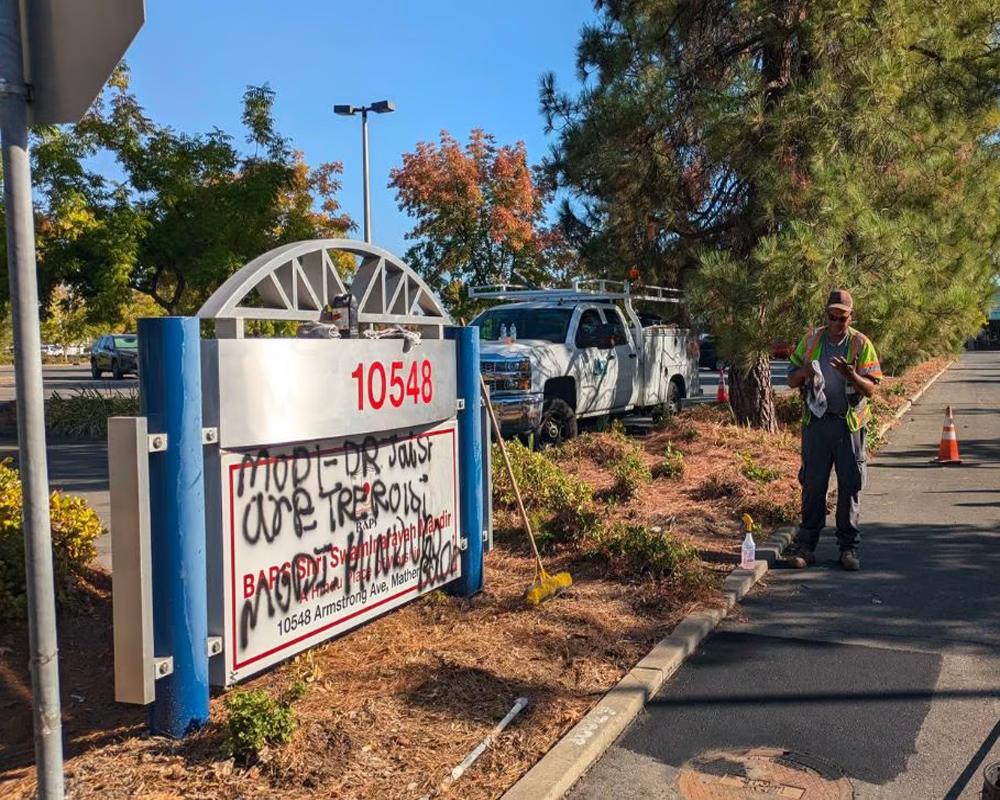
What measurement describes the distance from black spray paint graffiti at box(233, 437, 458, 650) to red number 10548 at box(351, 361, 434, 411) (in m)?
0.22

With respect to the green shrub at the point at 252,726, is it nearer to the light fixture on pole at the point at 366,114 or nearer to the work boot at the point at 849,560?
the work boot at the point at 849,560

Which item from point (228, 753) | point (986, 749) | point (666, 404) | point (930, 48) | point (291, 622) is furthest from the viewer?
point (666, 404)

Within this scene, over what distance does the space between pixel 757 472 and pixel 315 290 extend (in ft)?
19.2

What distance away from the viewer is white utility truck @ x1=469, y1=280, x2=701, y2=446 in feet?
38.7

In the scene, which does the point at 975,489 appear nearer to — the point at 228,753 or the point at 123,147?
the point at 228,753

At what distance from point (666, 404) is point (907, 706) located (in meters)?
10.9

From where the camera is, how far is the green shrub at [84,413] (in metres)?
16.9

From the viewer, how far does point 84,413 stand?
17266 mm

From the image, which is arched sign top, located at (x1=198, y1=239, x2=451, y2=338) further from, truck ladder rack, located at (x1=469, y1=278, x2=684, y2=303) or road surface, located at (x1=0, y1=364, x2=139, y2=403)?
road surface, located at (x1=0, y1=364, x2=139, y2=403)

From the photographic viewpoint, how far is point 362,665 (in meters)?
4.80

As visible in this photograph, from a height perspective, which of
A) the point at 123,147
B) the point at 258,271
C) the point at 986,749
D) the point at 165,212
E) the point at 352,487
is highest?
the point at 123,147

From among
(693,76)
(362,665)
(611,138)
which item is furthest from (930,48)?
(362,665)

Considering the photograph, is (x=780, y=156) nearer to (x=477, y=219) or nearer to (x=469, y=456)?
(x=469, y=456)

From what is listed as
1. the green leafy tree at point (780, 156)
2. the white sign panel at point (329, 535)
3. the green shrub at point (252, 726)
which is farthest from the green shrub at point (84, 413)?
the green shrub at point (252, 726)
